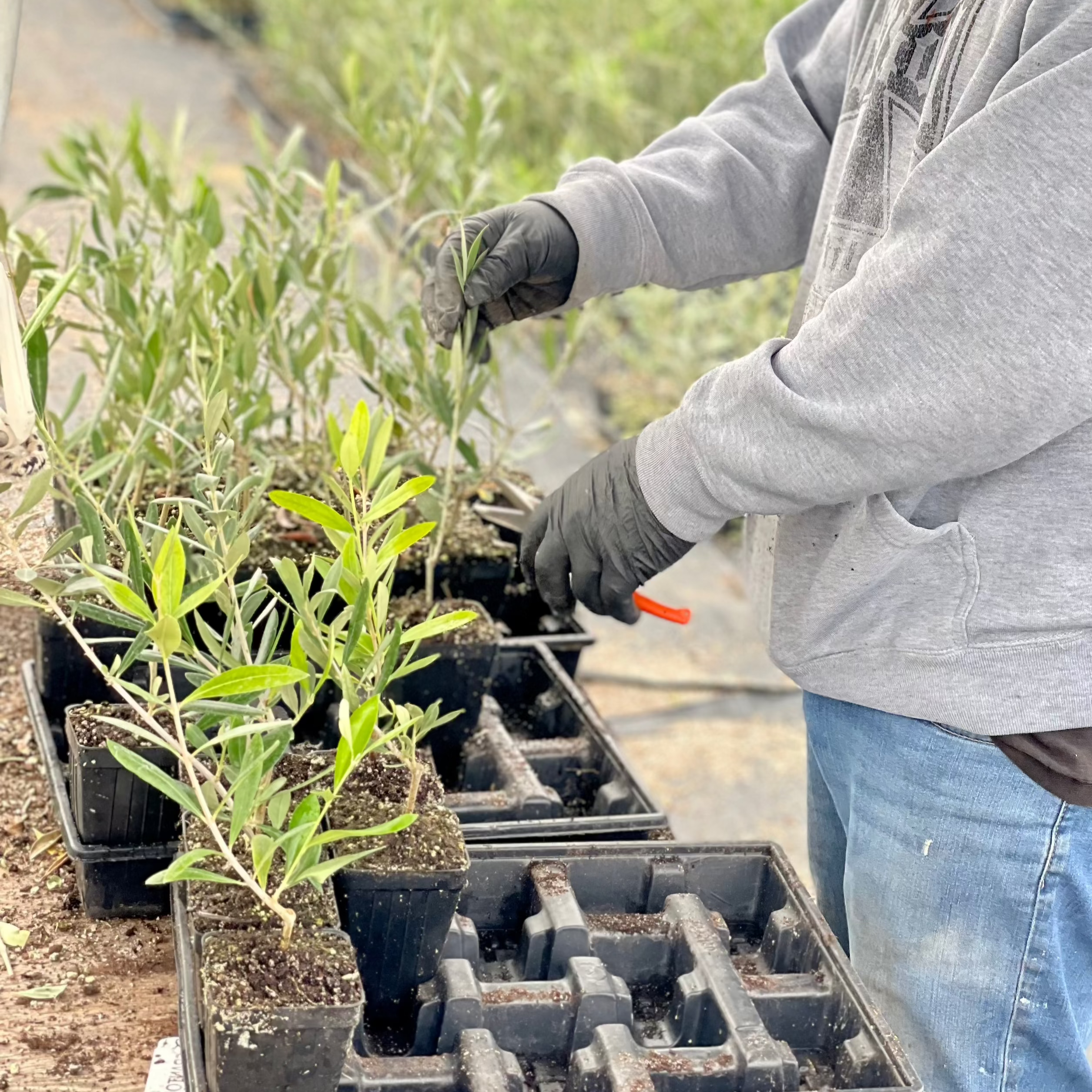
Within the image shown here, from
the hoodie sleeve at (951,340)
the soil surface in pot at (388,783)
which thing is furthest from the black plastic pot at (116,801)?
the hoodie sleeve at (951,340)

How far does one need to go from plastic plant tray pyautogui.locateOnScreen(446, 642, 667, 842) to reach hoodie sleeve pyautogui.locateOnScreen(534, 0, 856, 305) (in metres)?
0.41

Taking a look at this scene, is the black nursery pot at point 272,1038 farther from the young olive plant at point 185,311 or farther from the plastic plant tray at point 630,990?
the young olive plant at point 185,311

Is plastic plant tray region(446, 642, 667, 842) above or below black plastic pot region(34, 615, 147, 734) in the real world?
below

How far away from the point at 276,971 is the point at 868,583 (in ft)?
1.83

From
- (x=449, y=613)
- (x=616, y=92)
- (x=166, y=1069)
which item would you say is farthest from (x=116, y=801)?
(x=616, y=92)

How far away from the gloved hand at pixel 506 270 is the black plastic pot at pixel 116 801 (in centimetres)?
57

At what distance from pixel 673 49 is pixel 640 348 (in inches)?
36.3

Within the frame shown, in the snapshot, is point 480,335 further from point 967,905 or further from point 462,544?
point 967,905

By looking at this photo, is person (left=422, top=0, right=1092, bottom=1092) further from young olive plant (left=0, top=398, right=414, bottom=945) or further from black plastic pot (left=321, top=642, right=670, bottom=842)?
young olive plant (left=0, top=398, right=414, bottom=945)

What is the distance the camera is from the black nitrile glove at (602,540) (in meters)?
1.12

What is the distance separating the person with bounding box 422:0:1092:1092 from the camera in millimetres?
909

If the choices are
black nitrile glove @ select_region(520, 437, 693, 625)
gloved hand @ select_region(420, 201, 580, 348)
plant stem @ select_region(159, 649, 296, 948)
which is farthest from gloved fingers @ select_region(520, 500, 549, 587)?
plant stem @ select_region(159, 649, 296, 948)

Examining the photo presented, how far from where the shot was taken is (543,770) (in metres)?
1.33

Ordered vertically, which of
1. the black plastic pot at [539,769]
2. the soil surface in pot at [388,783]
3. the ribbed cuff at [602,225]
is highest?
the ribbed cuff at [602,225]
